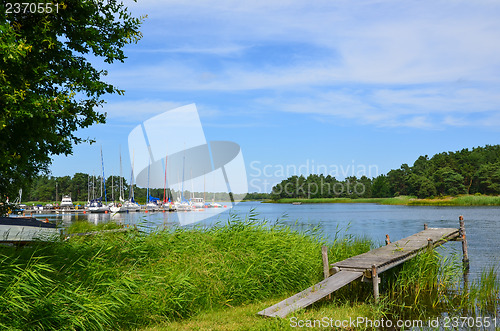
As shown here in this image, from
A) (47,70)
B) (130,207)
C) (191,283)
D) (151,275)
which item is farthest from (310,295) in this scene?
(130,207)

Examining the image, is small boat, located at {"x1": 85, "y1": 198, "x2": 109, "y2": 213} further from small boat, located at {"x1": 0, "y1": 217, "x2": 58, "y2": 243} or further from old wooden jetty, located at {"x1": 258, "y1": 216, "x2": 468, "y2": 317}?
old wooden jetty, located at {"x1": 258, "y1": 216, "x2": 468, "y2": 317}

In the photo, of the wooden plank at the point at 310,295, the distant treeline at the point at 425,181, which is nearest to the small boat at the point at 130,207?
the wooden plank at the point at 310,295

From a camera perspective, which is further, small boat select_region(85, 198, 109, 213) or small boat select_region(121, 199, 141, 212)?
small boat select_region(85, 198, 109, 213)

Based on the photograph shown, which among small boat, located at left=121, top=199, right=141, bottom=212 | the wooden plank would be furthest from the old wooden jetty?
small boat, located at left=121, top=199, right=141, bottom=212

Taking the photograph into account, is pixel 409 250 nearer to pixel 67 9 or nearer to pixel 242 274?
pixel 242 274

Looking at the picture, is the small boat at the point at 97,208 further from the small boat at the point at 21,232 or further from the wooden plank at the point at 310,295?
the wooden plank at the point at 310,295

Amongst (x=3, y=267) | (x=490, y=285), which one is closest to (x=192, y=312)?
(x=3, y=267)

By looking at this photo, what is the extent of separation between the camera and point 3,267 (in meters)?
8.55

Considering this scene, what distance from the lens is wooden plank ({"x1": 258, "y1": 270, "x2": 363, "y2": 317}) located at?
366 inches

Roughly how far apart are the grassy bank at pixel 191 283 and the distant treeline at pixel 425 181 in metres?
113

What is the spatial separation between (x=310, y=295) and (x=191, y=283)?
298 centimetres

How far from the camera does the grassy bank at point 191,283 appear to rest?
26.6ft

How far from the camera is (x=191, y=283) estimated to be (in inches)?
408

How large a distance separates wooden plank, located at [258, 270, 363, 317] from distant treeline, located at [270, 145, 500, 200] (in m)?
116
